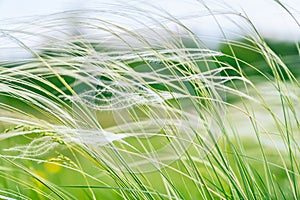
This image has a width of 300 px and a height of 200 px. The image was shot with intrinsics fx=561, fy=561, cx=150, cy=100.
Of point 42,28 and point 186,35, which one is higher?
point 42,28

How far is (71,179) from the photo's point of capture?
9.70 ft

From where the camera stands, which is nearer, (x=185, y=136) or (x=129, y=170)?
(x=129, y=170)

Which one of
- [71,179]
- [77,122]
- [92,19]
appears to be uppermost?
[92,19]

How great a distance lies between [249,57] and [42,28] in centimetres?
492

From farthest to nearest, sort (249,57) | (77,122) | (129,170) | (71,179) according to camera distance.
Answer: (249,57)
(71,179)
(77,122)
(129,170)

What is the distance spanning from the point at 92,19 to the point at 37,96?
0.62ft

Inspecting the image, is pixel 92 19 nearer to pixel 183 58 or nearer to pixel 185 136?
pixel 183 58

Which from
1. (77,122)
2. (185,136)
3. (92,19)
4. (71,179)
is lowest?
(71,179)

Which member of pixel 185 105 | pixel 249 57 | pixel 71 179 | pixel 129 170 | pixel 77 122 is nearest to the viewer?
pixel 129 170

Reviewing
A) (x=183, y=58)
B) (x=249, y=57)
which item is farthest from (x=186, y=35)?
(x=249, y=57)

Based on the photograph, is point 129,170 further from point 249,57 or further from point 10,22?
point 249,57

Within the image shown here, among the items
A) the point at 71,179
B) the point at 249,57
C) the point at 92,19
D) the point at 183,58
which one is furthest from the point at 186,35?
the point at 249,57

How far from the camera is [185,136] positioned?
125cm

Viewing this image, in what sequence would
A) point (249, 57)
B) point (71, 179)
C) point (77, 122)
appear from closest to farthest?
point (77, 122), point (71, 179), point (249, 57)
